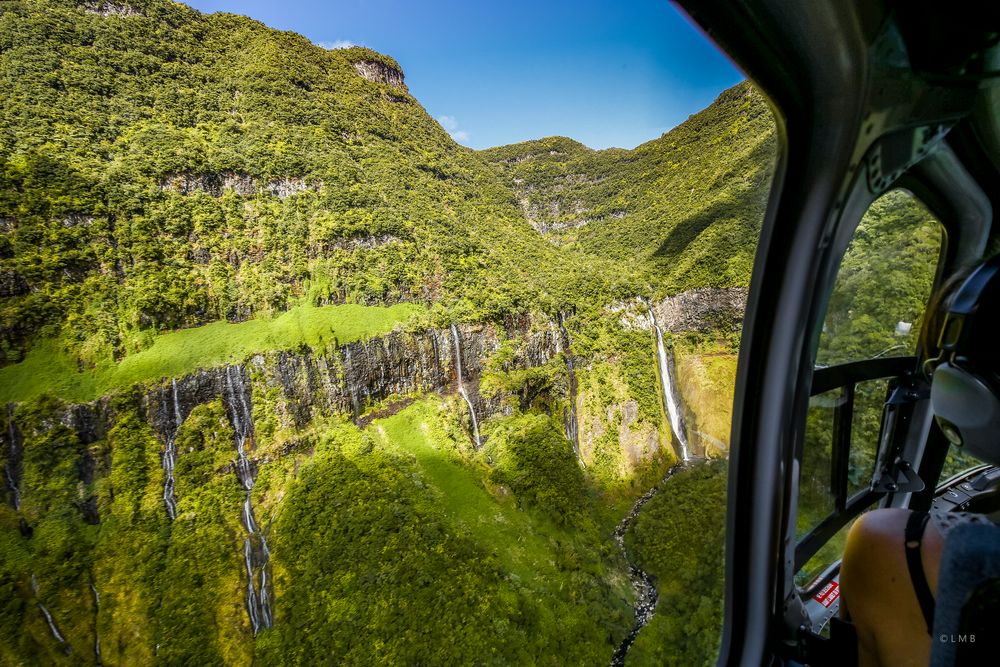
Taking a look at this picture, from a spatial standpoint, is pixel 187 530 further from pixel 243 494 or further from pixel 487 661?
pixel 487 661

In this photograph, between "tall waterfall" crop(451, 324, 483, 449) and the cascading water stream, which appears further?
"tall waterfall" crop(451, 324, 483, 449)

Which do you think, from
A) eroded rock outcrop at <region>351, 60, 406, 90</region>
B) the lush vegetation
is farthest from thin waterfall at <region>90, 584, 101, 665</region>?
eroded rock outcrop at <region>351, 60, 406, 90</region>

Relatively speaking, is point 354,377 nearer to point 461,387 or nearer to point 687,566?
point 461,387

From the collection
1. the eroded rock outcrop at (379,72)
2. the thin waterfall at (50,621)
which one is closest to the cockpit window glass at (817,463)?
the thin waterfall at (50,621)

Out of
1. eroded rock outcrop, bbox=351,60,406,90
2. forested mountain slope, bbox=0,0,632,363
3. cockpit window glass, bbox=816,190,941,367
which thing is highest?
eroded rock outcrop, bbox=351,60,406,90

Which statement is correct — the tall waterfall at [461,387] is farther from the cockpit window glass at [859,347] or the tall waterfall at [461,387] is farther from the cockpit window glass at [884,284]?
the cockpit window glass at [884,284]

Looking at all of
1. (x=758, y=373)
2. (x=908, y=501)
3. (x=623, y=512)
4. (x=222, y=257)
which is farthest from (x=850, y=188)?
(x=222, y=257)

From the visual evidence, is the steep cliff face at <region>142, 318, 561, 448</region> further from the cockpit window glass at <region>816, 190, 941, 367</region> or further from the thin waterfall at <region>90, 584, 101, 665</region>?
the cockpit window glass at <region>816, 190, 941, 367</region>
